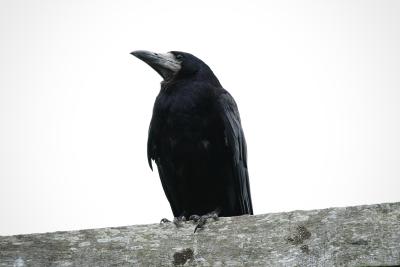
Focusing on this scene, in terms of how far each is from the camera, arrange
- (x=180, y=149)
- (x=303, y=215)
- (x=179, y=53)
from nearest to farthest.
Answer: (x=303, y=215) → (x=180, y=149) → (x=179, y=53)

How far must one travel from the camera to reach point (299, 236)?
2.80 meters

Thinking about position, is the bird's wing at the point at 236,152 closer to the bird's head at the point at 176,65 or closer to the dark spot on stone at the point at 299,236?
the bird's head at the point at 176,65

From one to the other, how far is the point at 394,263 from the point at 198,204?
150 inches

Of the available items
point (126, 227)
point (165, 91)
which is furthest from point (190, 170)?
point (126, 227)

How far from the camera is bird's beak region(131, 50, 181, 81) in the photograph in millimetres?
6883

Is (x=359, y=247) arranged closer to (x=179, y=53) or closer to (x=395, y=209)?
(x=395, y=209)

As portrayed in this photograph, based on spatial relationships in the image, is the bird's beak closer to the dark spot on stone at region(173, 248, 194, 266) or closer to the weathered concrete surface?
the weathered concrete surface

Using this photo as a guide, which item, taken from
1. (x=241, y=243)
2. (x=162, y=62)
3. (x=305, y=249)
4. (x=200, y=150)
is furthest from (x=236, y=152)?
(x=305, y=249)

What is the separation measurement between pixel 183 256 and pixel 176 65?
425 cm

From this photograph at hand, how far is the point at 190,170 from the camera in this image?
6.07 meters

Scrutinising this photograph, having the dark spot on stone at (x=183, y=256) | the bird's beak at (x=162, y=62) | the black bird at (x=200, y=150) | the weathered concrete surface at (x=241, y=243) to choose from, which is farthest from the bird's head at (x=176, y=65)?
the dark spot on stone at (x=183, y=256)

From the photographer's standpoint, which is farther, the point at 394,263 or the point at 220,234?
the point at 220,234

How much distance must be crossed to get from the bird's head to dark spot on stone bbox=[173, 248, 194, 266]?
Answer: 387 cm

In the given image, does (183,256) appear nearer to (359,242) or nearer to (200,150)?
(359,242)
